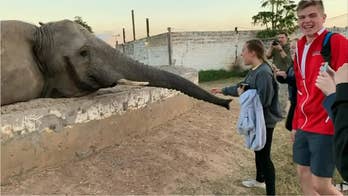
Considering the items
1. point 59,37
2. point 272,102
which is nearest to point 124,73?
point 59,37

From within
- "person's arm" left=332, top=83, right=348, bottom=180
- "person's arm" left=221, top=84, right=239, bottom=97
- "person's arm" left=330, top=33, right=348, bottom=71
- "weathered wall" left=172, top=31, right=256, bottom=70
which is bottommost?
"weathered wall" left=172, top=31, right=256, bottom=70

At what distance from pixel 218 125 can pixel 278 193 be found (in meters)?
2.59

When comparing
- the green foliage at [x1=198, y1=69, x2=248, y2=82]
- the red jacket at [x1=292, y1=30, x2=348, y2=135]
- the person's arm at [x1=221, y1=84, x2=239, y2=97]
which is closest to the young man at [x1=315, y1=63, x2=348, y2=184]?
the red jacket at [x1=292, y1=30, x2=348, y2=135]

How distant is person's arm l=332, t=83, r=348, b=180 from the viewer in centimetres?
187

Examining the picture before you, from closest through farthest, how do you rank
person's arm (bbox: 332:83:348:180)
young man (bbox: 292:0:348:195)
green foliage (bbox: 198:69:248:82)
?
1. person's arm (bbox: 332:83:348:180)
2. young man (bbox: 292:0:348:195)
3. green foliage (bbox: 198:69:248:82)

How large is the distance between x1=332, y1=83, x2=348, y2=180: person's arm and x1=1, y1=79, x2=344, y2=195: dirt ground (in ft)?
10.3

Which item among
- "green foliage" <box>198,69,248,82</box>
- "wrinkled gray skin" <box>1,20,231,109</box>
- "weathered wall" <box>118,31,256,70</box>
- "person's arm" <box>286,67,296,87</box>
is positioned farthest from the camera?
"weathered wall" <box>118,31,256,70</box>

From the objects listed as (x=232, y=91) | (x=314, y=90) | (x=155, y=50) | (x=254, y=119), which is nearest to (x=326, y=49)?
(x=314, y=90)

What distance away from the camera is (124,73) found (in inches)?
239

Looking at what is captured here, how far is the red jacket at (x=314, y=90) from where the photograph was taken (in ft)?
12.6

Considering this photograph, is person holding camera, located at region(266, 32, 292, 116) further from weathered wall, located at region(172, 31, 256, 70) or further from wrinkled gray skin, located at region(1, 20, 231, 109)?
weathered wall, located at region(172, 31, 256, 70)

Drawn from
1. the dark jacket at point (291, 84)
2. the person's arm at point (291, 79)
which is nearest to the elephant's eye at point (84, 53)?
the dark jacket at point (291, 84)

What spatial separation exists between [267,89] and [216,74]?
20.4 meters

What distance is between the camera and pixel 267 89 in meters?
5.12
